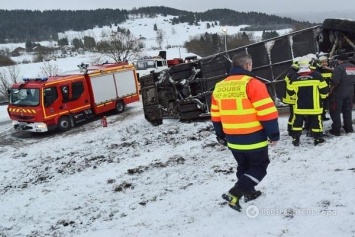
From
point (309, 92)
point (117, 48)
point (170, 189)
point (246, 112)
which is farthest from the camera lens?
point (117, 48)

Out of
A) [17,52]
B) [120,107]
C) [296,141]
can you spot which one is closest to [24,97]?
[120,107]

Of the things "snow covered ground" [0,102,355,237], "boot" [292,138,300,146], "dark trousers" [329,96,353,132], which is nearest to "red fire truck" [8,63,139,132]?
"snow covered ground" [0,102,355,237]

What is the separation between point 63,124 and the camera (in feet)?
45.8

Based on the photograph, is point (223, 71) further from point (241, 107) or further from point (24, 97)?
point (24, 97)

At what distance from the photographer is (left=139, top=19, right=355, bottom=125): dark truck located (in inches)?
391

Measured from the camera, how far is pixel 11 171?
30.4ft

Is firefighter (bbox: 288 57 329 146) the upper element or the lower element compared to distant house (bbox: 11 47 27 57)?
lower

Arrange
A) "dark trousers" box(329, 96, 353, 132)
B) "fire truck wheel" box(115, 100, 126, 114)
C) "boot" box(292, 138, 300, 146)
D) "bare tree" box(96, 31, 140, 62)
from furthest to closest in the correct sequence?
"bare tree" box(96, 31, 140, 62) < "fire truck wheel" box(115, 100, 126, 114) < "dark trousers" box(329, 96, 353, 132) < "boot" box(292, 138, 300, 146)

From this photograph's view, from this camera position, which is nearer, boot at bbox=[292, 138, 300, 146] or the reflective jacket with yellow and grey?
the reflective jacket with yellow and grey

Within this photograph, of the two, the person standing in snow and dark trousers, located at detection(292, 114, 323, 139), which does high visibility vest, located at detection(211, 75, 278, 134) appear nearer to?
the person standing in snow

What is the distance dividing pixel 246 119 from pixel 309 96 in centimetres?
302

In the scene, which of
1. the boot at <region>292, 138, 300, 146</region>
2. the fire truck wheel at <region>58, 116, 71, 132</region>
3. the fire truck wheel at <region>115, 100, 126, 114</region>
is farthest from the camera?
the fire truck wheel at <region>115, 100, 126, 114</region>

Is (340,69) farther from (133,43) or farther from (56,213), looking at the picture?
(133,43)

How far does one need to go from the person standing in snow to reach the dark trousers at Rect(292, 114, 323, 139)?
2.89 meters
